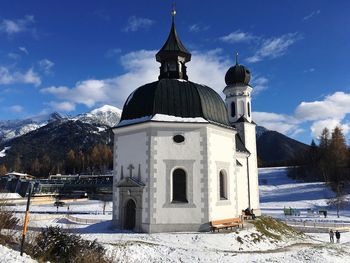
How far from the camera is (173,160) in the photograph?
2253 cm

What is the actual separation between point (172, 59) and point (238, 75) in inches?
501

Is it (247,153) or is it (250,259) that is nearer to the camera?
(250,259)

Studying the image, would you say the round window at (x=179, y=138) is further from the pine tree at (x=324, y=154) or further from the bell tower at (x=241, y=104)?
the pine tree at (x=324, y=154)

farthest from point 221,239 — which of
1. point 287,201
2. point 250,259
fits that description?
point 287,201

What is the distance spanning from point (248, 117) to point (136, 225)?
2051 cm

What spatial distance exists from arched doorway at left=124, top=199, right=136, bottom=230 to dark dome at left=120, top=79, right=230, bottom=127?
19.7 feet

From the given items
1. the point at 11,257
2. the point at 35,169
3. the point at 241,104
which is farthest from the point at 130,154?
the point at 35,169

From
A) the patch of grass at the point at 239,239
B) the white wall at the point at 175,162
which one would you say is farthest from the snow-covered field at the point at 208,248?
the white wall at the point at 175,162

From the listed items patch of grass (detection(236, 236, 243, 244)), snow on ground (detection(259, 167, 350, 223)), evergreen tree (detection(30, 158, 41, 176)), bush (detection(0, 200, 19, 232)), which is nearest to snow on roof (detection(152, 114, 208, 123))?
patch of grass (detection(236, 236, 243, 244))

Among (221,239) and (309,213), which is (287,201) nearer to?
(309,213)

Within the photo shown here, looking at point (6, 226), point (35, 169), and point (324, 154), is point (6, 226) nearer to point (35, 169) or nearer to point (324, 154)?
point (324, 154)

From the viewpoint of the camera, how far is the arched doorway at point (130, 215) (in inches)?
923

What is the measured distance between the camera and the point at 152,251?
16984 millimetres

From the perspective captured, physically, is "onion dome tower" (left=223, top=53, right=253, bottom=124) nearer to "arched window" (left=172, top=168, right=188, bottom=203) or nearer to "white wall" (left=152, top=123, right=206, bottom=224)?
"white wall" (left=152, top=123, right=206, bottom=224)
